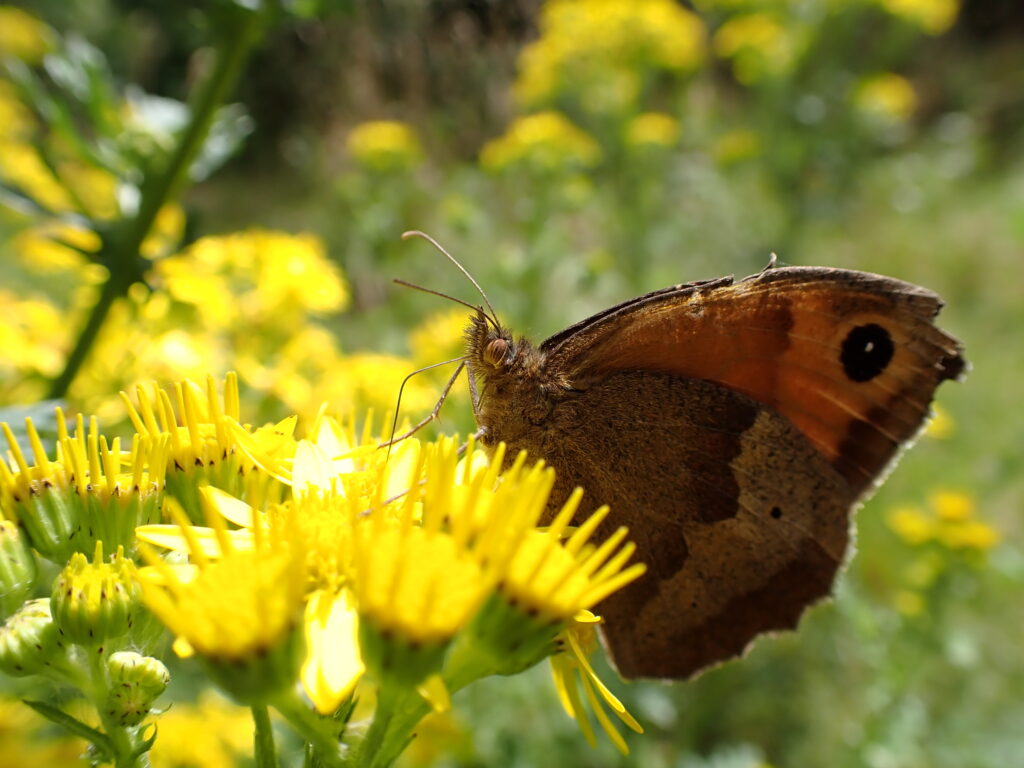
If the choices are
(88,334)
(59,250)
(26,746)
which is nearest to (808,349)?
(88,334)

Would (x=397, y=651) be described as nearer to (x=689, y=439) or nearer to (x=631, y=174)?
(x=689, y=439)

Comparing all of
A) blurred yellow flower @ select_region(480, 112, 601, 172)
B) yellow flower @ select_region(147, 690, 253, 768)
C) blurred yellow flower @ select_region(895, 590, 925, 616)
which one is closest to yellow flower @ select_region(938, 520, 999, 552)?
blurred yellow flower @ select_region(895, 590, 925, 616)

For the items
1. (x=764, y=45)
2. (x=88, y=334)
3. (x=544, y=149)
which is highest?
(x=764, y=45)

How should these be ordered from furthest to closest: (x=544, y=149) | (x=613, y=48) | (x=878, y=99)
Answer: (x=878, y=99), (x=613, y=48), (x=544, y=149)

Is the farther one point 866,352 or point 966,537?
point 966,537

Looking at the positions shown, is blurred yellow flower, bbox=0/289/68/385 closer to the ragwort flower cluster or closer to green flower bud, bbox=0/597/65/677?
the ragwort flower cluster

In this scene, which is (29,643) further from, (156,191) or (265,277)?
(265,277)

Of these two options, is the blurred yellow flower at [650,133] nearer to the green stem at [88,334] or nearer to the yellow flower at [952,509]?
the yellow flower at [952,509]

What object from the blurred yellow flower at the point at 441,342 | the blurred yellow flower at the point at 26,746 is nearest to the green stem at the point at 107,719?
the blurred yellow flower at the point at 26,746
